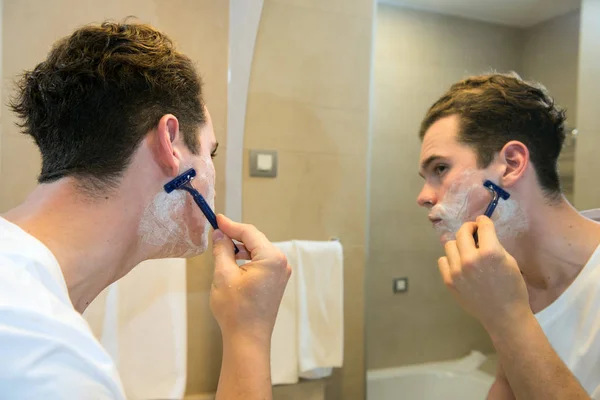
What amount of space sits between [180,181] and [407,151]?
1122 millimetres

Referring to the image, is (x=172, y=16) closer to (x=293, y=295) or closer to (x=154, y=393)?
(x=293, y=295)

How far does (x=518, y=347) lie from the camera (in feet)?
2.39

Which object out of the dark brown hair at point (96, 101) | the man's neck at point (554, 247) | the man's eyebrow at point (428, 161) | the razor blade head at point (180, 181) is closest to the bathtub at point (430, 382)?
the man's neck at point (554, 247)

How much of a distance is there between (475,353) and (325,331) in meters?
0.72

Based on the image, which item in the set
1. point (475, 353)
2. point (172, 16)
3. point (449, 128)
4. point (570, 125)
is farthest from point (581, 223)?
point (172, 16)

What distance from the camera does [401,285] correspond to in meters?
1.68

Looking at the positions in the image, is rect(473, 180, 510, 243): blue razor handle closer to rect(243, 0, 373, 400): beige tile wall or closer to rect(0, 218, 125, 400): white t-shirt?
rect(243, 0, 373, 400): beige tile wall

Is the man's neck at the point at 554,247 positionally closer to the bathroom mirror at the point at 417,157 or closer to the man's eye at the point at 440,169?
the man's eye at the point at 440,169

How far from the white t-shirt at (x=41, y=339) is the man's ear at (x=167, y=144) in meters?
0.22

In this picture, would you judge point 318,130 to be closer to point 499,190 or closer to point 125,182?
point 499,190

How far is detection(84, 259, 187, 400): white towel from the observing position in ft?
3.51

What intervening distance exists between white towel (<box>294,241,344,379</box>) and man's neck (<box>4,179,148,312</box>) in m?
0.68

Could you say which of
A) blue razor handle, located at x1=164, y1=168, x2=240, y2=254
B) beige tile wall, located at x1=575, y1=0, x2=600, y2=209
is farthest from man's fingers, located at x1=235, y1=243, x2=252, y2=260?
beige tile wall, located at x1=575, y1=0, x2=600, y2=209

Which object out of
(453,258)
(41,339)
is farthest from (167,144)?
(453,258)
